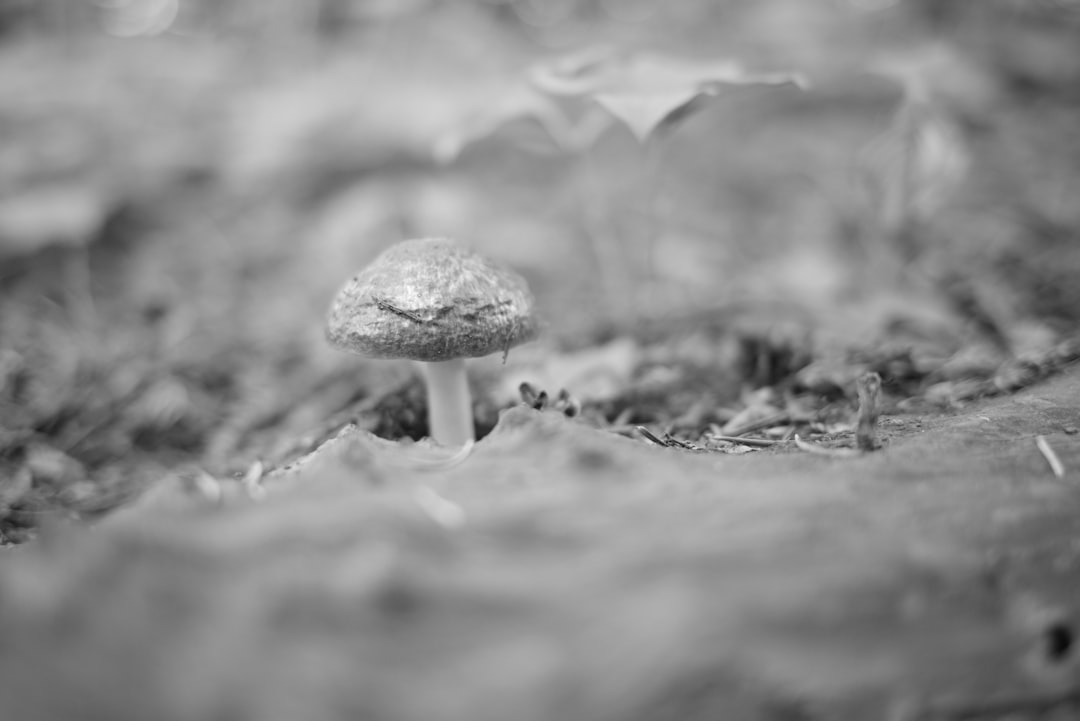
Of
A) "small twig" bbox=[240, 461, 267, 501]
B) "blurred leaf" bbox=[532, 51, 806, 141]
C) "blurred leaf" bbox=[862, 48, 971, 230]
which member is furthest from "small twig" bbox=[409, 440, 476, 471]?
"blurred leaf" bbox=[862, 48, 971, 230]

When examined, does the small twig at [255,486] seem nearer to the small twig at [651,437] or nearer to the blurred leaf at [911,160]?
the small twig at [651,437]

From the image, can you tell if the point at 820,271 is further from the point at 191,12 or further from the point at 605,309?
the point at 191,12

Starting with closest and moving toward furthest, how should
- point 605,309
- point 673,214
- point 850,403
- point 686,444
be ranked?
point 686,444, point 850,403, point 605,309, point 673,214

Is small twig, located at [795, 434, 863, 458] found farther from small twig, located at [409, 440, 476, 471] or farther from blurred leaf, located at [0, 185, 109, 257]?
blurred leaf, located at [0, 185, 109, 257]

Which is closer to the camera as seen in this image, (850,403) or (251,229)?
(850,403)

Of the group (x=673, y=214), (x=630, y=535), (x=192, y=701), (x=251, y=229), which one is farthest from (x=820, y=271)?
(x=251, y=229)

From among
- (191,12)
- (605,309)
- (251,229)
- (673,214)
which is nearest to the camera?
(605,309)
